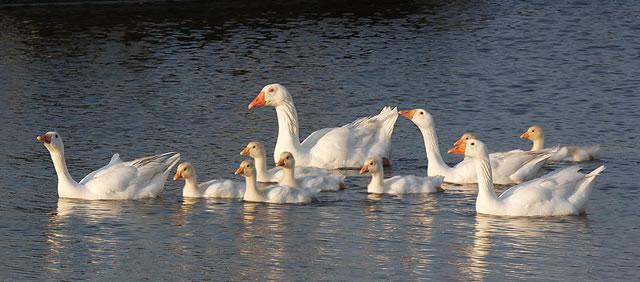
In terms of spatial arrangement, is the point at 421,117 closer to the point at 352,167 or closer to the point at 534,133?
the point at 352,167

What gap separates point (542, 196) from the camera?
56.0ft

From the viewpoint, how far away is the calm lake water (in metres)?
15.4

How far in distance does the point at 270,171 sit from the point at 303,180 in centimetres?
94

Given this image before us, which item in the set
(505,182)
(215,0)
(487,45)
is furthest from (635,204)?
(215,0)

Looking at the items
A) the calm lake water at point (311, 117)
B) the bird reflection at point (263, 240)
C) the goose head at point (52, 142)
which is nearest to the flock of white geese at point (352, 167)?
the goose head at point (52, 142)

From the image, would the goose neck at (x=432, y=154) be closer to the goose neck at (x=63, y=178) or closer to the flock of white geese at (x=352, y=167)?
the flock of white geese at (x=352, y=167)

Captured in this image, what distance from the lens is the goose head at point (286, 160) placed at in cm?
1809

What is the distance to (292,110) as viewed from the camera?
2083cm

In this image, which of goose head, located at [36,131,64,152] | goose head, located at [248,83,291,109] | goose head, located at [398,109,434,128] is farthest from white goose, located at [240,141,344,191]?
goose head, located at [36,131,64,152]

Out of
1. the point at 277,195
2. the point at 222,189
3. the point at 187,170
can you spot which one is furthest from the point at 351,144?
the point at 187,170

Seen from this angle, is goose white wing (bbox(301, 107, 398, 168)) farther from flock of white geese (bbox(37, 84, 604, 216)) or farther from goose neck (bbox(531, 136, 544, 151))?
goose neck (bbox(531, 136, 544, 151))

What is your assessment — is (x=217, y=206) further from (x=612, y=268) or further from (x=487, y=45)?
(x=487, y=45)

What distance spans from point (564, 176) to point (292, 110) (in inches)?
187

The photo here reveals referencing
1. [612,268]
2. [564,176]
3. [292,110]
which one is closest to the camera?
[612,268]
